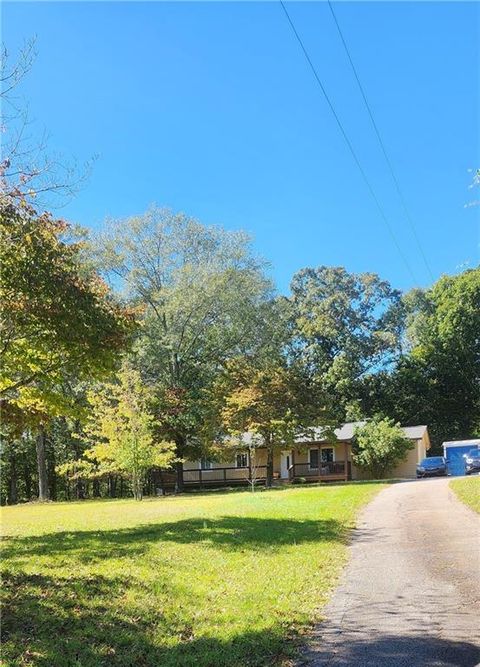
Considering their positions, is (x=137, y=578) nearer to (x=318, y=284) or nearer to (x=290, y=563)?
(x=290, y=563)

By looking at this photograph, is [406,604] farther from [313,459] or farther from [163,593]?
[313,459]

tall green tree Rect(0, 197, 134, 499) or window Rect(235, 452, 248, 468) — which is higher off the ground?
tall green tree Rect(0, 197, 134, 499)

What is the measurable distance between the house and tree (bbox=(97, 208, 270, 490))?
222 inches

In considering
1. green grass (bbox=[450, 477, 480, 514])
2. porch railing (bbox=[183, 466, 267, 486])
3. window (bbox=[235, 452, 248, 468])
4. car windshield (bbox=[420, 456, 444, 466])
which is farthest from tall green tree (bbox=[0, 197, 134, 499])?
porch railing (bbox=[183, 466, 267, 486])

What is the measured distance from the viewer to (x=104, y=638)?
540cm

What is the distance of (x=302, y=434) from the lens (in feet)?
112

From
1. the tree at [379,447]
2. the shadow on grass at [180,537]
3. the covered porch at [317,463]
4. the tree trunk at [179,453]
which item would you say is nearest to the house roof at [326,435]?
the covered porch at [317,463]

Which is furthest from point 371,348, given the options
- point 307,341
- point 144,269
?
point 144,269

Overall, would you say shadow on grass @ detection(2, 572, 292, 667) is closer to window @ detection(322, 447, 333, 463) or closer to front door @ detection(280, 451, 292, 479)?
front door @ detection(280, 451, 292, 479)

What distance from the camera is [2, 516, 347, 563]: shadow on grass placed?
9609 millimetres

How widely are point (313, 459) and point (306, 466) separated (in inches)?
34.7

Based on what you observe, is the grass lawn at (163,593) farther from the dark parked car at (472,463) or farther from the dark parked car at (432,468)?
the dark parked car at (432,468)

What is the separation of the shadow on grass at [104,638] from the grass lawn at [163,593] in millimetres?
10

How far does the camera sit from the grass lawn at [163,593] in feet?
16.9
